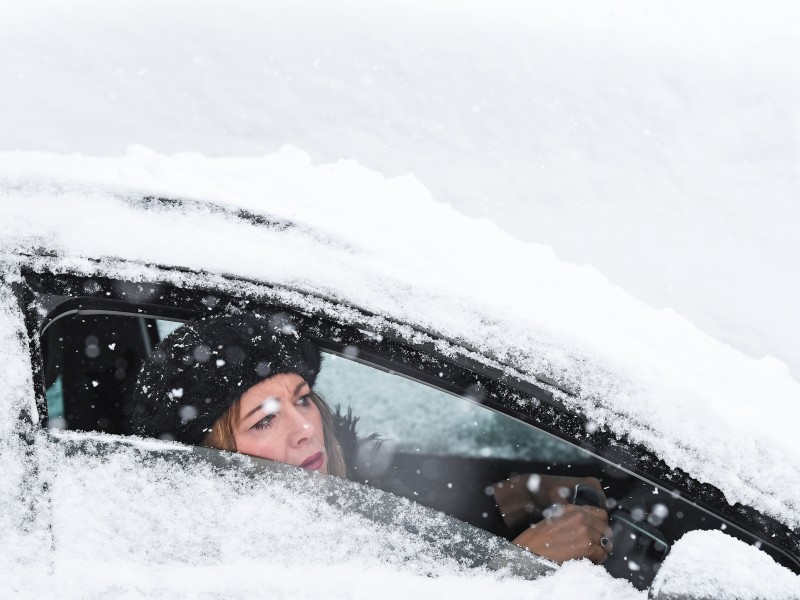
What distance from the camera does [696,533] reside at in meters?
1.05

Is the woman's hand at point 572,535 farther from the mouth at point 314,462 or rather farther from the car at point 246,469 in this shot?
the mouth at point 314,462

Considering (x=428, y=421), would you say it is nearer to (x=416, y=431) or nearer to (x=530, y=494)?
(x=416, y=431)

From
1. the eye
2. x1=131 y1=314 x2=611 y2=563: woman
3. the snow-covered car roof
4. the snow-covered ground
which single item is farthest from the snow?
the snow-covered ground

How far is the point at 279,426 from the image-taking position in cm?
188

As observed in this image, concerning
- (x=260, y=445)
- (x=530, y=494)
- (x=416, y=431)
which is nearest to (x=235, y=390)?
(x=260, y=445)

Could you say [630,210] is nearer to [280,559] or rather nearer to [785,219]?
[785,219]

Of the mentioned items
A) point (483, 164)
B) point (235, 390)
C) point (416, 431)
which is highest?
point (483, 164)

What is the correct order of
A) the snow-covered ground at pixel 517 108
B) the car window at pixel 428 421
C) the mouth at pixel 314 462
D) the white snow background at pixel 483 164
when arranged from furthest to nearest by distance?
1. the snow-covered ground at pixel 517 108
2. the car window at pixel 428 421
3. the mouth at pixel 314 462
4. the white snow background at pixel 483 164

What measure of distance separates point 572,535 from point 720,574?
688 mm

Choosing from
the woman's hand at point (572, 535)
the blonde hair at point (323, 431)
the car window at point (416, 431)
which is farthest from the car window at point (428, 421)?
the woman's hand at point (572, 535)

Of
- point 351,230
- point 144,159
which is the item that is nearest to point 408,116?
point 144,159

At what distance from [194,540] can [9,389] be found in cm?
45

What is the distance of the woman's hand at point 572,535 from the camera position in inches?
61.2

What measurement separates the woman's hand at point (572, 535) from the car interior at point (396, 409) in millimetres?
40
